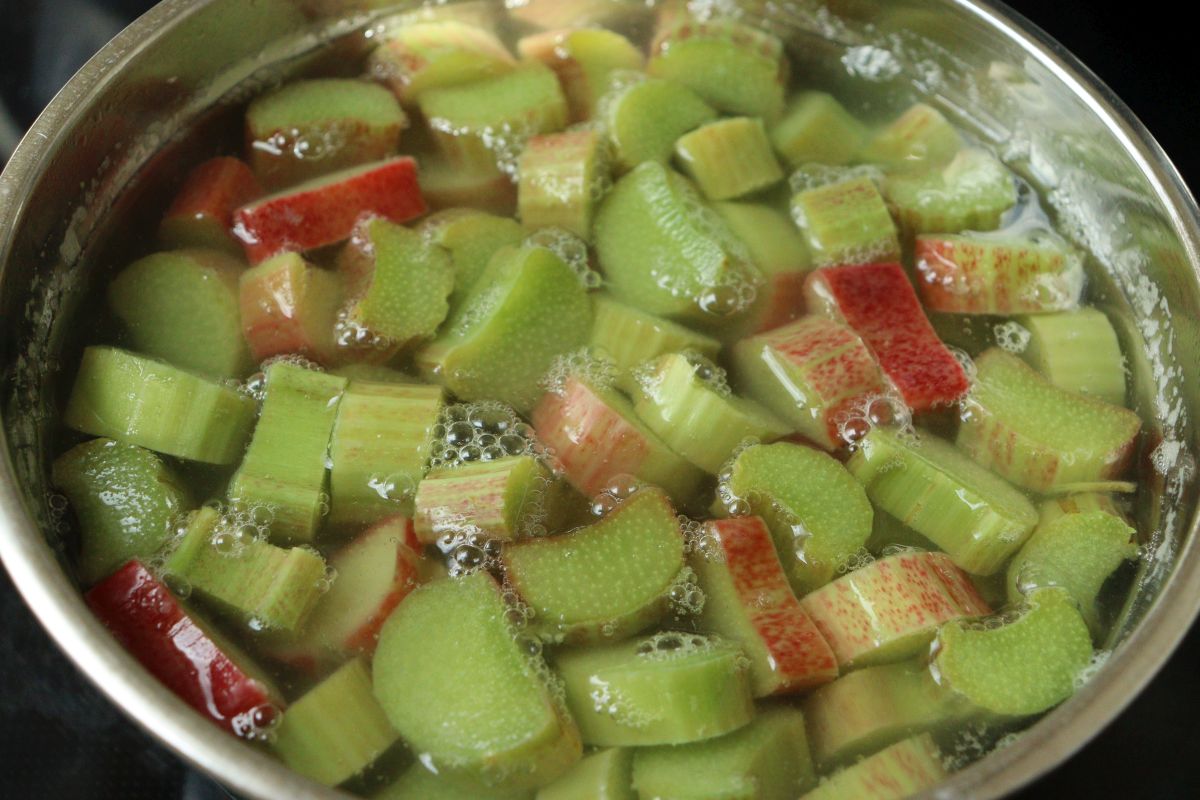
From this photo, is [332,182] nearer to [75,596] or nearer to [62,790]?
[75,596]

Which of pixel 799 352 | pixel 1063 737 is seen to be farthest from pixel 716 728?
pixel 799 352

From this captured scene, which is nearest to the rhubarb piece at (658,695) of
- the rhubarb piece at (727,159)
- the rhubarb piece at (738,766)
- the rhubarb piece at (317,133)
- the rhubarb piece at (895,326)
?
the rhubarb piece at (738,766)

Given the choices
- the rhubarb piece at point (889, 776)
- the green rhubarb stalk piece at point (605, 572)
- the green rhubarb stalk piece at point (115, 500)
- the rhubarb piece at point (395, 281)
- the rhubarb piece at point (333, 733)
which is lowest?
the rhubarb piece at point (333, 733)

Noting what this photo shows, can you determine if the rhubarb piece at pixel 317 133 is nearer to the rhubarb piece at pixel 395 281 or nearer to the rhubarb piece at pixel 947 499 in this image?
the rhubarb piece at pixel 395 281

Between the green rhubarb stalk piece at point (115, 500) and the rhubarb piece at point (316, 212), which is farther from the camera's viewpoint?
the rhubarb piece at point (316, 212)

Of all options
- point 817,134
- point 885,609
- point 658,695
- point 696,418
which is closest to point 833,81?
point 817,134

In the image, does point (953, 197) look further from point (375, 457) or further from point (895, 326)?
point (375, 457)

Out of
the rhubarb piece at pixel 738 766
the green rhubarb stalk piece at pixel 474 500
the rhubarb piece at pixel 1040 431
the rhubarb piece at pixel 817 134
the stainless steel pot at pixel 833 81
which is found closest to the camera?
the stainless steel pot at pixel 833 81

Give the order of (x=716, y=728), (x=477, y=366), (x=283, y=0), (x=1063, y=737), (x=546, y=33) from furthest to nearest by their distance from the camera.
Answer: (x=546, y=33) < (x=283, y=0) < (x=477, y=366) < (x=716, y=728) < (x=1063, y=737)

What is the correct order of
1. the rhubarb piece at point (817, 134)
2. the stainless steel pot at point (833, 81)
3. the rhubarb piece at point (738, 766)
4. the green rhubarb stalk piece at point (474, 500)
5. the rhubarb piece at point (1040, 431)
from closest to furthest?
1. the stainless steel pot at point (833, 81)
2. the rhubarb piece at point (738, 766)
3. the green rhubarb stalk piece at point (474, 500)
4. the rhubarb piece at point (1040, 431)
5. the rhubarb piece at point (817, 134)
